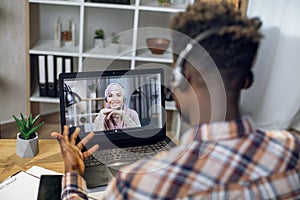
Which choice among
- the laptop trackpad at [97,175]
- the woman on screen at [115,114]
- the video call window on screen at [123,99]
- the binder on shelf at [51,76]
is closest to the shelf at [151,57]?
the binder on shelf at [51,76]

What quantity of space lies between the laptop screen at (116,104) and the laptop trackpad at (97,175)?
12cm

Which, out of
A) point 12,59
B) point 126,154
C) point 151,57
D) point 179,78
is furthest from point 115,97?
point 12,59

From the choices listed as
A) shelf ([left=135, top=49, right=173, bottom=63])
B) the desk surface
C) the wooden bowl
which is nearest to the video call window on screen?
the desk surface

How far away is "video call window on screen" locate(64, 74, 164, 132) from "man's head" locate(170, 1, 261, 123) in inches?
26.4

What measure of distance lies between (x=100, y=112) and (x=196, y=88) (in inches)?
27.2

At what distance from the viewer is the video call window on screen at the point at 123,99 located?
55.2 inches

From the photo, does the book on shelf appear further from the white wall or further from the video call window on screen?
the video call window on screen

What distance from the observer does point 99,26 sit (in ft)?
10.5

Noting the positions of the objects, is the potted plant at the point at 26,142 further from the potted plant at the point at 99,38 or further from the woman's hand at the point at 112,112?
the potted plant at the point at 99,38

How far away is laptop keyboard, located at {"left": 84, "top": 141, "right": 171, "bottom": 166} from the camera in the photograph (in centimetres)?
139

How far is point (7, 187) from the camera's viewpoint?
1.27m

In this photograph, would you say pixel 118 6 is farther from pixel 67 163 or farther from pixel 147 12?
pixel 67 163

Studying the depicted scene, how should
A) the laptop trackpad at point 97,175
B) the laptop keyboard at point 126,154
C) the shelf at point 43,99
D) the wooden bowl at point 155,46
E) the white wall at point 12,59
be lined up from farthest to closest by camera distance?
1. the shelf at point 43,99
2. the white wall at point 12,59
3. the wooden bowl at point 155,46
4. the laptop keyboard at point 126,154
5. the laptop trackpad at point 97,175

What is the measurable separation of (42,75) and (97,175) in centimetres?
173
